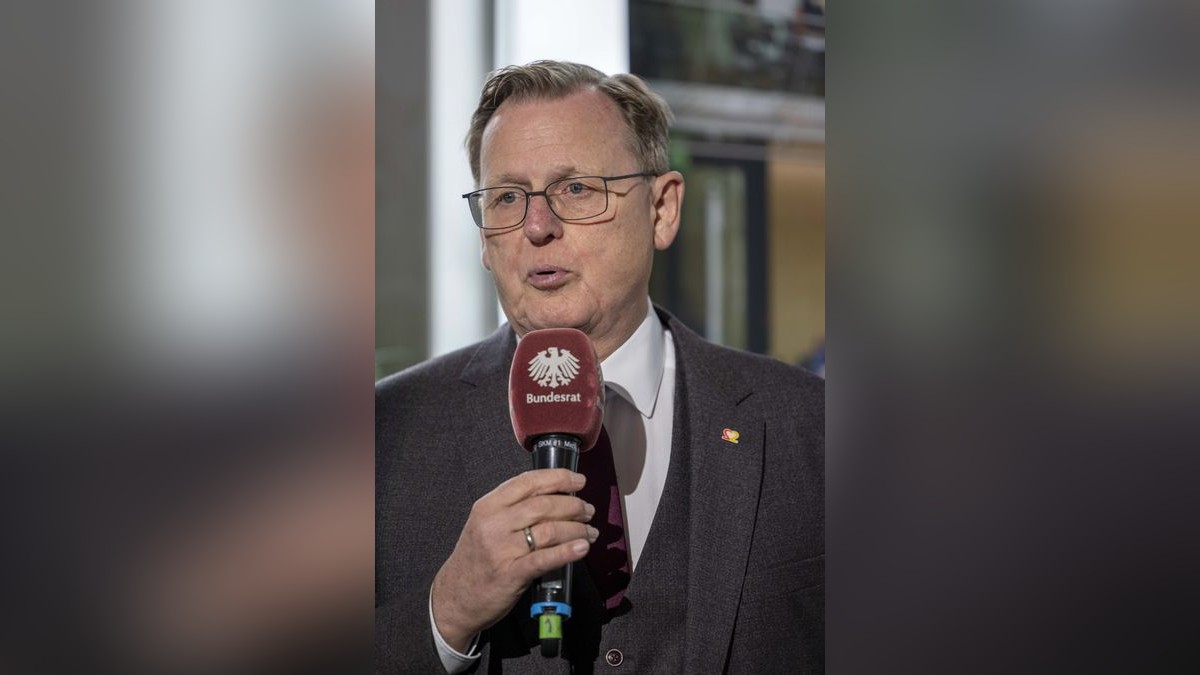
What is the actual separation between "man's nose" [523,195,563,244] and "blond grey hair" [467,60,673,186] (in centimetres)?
16

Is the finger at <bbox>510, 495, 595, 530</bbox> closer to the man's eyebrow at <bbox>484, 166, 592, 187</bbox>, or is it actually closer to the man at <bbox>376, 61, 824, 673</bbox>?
the man at <bbox>376, 61, 824, 673</bbox>

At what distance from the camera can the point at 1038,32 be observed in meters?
0.96

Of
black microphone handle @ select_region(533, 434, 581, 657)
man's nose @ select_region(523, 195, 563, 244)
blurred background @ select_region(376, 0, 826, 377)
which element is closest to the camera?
black microphone handle @ select_region(533, 434, 581, 657)

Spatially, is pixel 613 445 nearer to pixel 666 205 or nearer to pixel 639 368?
pixel 639 368

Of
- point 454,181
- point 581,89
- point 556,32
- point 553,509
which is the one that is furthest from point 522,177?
point 556,32

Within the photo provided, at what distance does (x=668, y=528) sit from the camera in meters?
1.53

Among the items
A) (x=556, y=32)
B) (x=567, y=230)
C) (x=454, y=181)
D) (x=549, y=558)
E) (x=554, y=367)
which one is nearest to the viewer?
(x=549, y=558)

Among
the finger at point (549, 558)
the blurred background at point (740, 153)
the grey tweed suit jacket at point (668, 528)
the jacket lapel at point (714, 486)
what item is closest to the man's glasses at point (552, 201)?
the grey tweed suit jacket at point (668, 528)

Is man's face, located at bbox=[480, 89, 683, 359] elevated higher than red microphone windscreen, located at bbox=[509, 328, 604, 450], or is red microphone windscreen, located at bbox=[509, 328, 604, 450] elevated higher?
man's face, located at bbox=[480, 89, 683, 359]

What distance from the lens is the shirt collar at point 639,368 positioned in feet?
5.61

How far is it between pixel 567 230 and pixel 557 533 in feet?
2.13

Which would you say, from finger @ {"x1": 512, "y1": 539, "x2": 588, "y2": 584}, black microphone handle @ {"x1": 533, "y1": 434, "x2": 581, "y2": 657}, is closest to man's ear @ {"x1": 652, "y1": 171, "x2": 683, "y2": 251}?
black microphone handle @ {"x1": 533, "y1": 434, "x2": 581, "y2": 657}

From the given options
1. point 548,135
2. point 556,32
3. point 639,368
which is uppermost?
point 556,32

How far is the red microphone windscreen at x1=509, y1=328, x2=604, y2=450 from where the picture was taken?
117 centimetres
